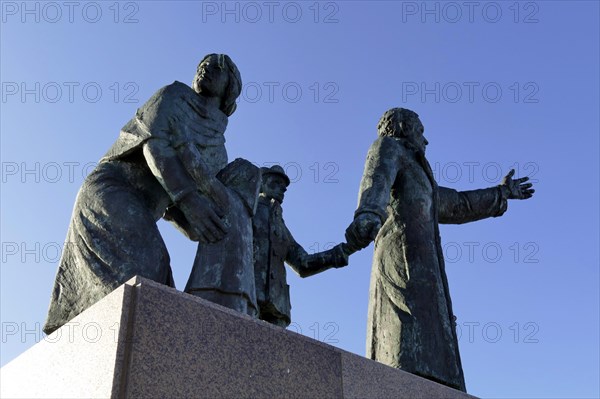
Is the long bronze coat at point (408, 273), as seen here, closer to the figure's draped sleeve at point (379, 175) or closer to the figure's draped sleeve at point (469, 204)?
the figure's draped sleeve at point (379, 175)

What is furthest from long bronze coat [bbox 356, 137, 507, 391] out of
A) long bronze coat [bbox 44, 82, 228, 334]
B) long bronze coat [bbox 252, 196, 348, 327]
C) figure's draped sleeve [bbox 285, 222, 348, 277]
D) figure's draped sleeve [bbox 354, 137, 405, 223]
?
long bronze coat [bbox 44, 82, 228, 334]

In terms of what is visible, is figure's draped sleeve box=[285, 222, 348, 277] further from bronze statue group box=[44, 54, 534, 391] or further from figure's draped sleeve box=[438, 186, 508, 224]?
figure's draped sleeve box=[438, 186, 508, 224]

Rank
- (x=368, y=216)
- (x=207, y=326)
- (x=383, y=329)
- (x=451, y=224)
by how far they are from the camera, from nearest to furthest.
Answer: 1. (x=207, y=326)
2. (x=368, y=216)
3. (x=383, y=329)
4. (x=451, y=224)

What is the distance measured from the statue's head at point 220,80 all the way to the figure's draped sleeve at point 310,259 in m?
2.32

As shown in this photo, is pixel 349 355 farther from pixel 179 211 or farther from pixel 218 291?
pixel 179 211

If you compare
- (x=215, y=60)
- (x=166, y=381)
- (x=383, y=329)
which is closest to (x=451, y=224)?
(x=383, y=329)

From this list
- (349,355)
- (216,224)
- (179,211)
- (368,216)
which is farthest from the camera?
(368,216)

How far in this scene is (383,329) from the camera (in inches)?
277

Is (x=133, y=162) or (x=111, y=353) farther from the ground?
(x=133, y=162)

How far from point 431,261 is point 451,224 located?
1107 mm

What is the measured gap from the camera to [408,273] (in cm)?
711

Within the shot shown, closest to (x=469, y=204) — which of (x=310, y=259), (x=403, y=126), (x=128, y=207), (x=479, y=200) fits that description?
(x=479, y=200)

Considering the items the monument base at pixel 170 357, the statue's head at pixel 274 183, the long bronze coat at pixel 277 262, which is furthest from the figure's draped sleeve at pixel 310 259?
the monument base at pixel 170 357

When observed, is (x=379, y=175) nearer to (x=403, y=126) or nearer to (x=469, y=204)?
(x=403, y=126)
